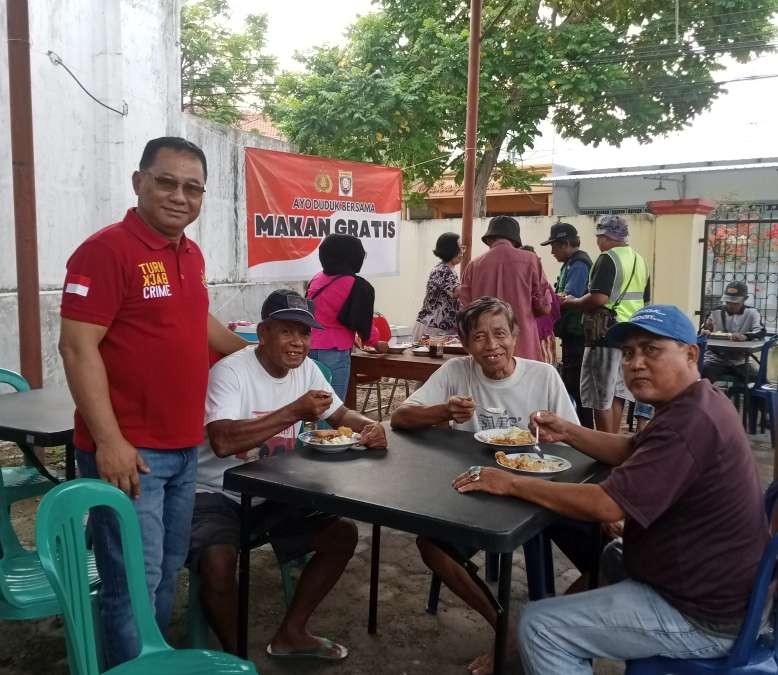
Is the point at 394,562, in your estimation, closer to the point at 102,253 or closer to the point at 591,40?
the point at 102,253

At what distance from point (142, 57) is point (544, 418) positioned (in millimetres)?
5865

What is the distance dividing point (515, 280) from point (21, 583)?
3.62 m

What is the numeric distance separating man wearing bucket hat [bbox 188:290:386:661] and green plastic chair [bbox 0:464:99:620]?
43 centimetres

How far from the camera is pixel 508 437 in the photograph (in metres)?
2.67

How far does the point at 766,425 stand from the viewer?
684 cm

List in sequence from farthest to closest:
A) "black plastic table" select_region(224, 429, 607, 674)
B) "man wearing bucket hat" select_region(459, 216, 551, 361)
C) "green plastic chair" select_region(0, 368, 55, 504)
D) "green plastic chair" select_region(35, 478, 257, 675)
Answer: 1. "man wearing bucket hat" select_region(459, 216, 551, 361)
2. "green plastic chair" select_region(0, 368, 55, 504)
3. "black plastic table" select_region(224, 429, 607, 674)
4. "green plastic chair" select_region(35, 478, 257, 675)

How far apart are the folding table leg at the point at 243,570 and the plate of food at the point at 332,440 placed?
314 mm

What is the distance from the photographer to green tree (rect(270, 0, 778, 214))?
1155cm

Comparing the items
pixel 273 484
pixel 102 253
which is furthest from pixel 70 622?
pixel 102 253

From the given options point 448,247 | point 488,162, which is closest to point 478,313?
point 448,247

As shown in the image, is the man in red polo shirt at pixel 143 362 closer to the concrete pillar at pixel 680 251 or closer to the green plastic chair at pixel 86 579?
the green plastic chair at pixel 86 579

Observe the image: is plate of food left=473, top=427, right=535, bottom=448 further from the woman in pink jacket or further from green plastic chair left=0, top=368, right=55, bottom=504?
the woman in pink jacket

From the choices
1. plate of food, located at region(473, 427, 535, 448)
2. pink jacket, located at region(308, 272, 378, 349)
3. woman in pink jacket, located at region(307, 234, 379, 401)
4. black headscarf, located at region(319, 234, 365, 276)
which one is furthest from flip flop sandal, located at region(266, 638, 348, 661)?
black headscarf, located at region(319, 234, 365, 276)

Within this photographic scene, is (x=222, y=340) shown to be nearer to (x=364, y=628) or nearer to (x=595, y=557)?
(x=364, y=628)
